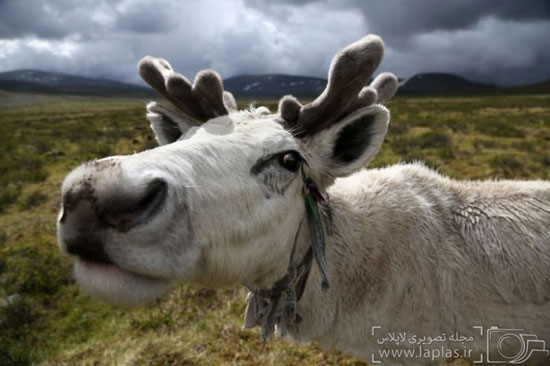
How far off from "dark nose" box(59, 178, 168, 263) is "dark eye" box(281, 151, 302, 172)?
1.04 metres

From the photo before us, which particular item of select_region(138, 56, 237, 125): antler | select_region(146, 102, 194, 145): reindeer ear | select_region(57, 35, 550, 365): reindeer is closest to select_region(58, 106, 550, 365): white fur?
select_region(57, 35, 550, 365): reindeer

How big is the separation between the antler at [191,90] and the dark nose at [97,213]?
1.37 metres

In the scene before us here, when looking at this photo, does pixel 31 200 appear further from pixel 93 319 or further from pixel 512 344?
pixel 512 344

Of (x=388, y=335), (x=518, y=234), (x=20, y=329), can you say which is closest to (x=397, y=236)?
(x=388, y=335)

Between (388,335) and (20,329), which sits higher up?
(388,335)

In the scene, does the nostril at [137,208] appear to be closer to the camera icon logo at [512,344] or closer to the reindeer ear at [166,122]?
the reindeer ear at [166,122]

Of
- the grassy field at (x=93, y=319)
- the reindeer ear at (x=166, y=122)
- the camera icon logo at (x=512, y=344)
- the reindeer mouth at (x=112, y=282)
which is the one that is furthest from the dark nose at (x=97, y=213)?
the grassy field at (x=93, y=319)

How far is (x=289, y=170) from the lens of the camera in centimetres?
261

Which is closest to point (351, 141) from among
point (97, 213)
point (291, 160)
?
point (291, 160)

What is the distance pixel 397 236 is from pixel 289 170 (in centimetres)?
140

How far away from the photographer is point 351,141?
9.64ft

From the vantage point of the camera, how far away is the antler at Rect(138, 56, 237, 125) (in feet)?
9.71

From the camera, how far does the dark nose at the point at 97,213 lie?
176cm

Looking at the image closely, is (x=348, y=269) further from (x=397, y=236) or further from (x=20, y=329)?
(x=20, y=329)
